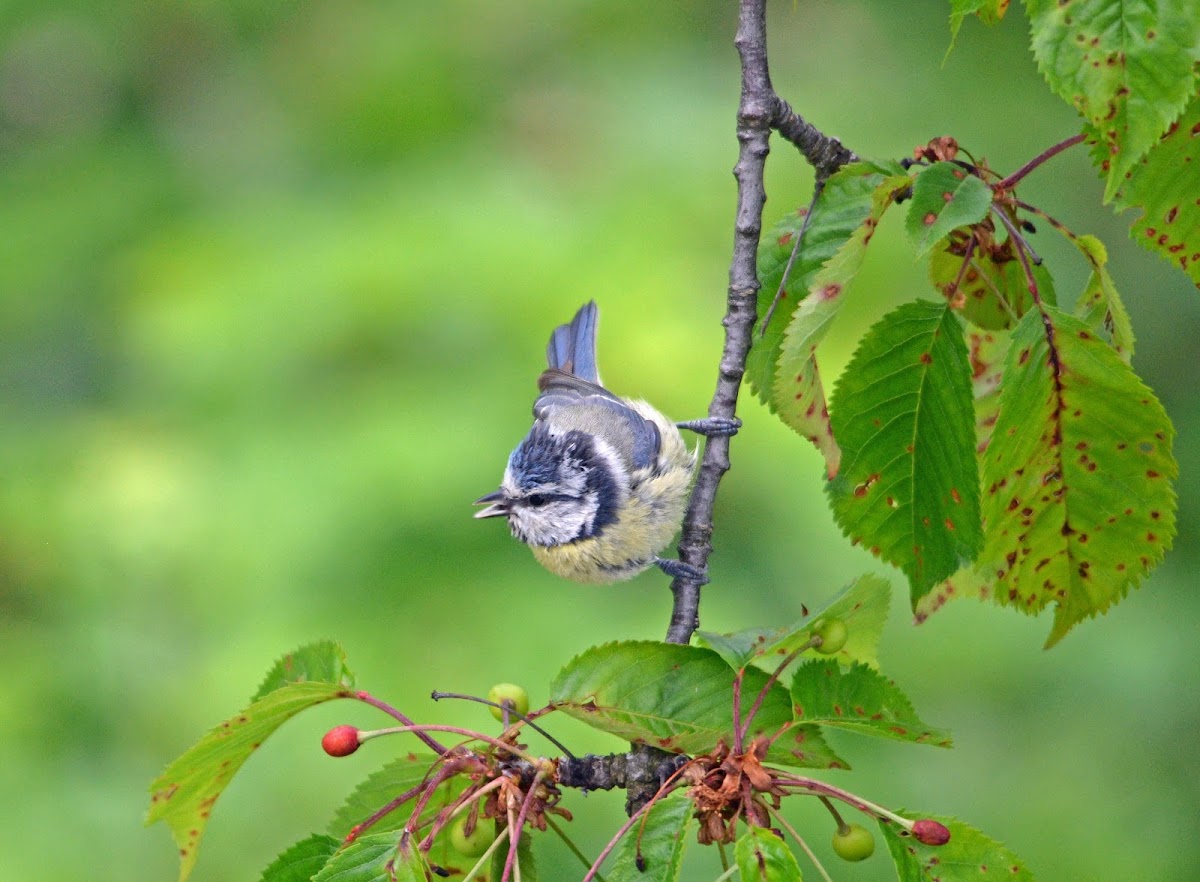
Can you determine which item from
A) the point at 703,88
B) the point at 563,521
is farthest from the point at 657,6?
the point at 563,521

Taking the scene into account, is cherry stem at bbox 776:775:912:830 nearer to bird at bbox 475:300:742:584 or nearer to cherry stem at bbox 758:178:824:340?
cherry stem at bbox 758:178:824:340

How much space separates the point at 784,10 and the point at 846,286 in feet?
13.1

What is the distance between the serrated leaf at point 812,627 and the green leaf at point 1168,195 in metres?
0.45

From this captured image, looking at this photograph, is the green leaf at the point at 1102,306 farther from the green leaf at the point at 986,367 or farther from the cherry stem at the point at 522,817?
the cherry stem at the point at 522,817

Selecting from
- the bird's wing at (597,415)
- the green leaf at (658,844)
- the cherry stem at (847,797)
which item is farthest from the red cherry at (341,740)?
the bird's wing at (597,415)

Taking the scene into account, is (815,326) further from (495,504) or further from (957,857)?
(495,504)

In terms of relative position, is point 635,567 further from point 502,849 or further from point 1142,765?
point 1142,765

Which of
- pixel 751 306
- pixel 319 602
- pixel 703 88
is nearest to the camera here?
pixel 751 306

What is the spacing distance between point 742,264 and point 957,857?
0.74m

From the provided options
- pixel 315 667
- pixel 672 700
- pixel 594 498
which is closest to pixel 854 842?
pixel 672 700

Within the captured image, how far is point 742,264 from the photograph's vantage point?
154 centimetres

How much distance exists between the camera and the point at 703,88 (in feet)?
13.3

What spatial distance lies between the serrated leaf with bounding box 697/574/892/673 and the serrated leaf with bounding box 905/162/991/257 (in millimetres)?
→ 367

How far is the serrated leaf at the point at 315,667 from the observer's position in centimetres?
134
